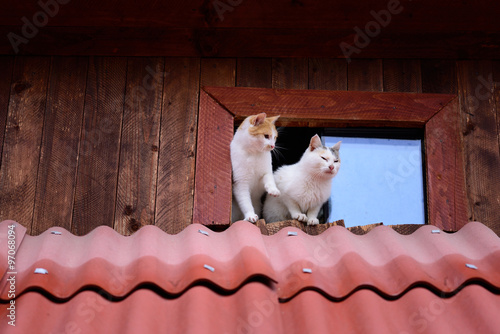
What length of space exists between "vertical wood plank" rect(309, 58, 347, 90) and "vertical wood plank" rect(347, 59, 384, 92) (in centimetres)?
5

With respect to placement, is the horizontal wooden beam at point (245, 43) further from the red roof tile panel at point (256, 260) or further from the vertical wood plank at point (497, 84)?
the red roof tile panel at point (256, 260)

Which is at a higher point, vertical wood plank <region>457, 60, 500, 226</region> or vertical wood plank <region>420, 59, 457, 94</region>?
vertical wood plank <region>420, 59, 457, 94</region>

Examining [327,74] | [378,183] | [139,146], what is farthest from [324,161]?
[139,146]

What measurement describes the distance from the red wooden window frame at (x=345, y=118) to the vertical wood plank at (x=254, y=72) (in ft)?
0.23

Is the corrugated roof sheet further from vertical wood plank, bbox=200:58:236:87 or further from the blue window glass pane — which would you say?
A: vertical wood plank, bbox=200:58:236:87

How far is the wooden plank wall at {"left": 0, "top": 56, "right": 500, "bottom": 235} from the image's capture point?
3.54 m

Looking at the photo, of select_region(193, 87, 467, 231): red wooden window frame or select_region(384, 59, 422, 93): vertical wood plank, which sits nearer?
select_region(193, 87, 467, 231): red wooden window frame

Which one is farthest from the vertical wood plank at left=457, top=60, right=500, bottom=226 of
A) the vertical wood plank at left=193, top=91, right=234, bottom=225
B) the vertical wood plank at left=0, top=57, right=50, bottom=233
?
the vertical wood plank at left=0, top=57, right=50, bottom=233

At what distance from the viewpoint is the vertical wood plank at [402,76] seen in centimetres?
386

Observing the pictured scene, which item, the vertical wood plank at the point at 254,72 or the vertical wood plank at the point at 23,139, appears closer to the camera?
the vertical wood plank at the point at 23,139

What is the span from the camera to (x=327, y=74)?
12.7 feet

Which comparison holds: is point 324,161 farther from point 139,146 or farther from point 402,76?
point 139,146

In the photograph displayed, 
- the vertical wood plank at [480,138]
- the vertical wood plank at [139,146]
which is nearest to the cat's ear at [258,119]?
the vertical wood plank at [139,146]

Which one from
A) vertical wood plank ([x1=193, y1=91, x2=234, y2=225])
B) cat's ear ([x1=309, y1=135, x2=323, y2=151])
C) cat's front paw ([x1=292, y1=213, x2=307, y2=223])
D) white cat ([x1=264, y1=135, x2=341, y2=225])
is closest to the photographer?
vertical wood plank ([x1=193, y1=91, x2=234, y2=225])
